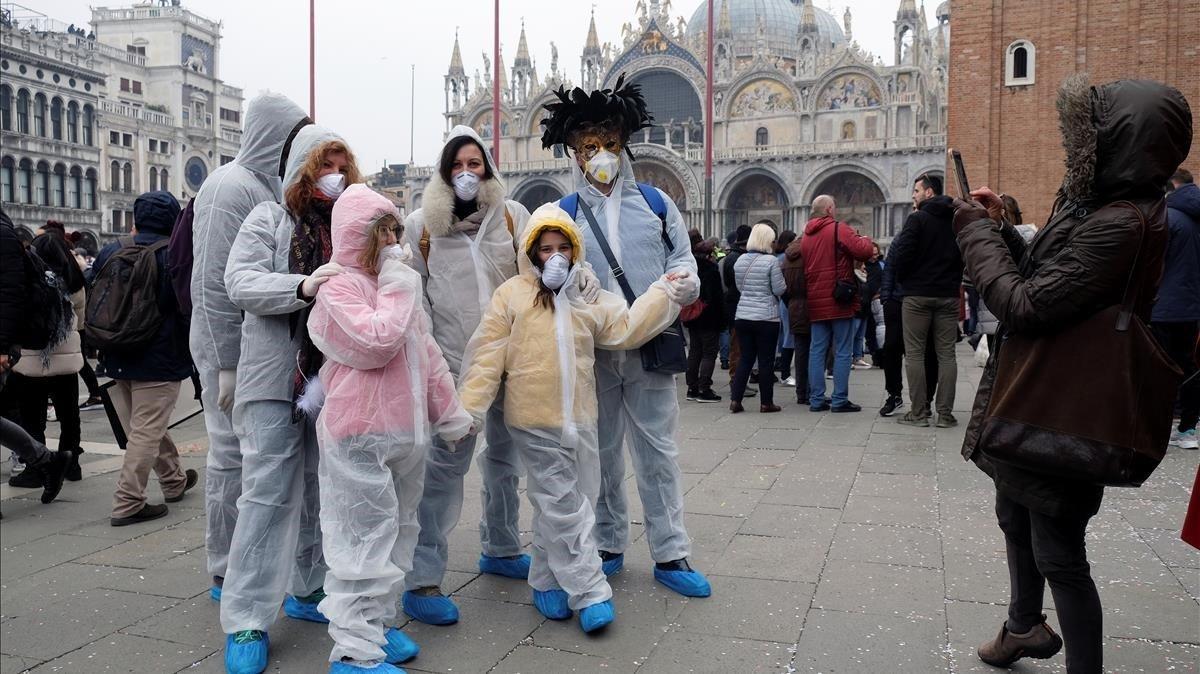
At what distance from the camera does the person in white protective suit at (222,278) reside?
141 inches

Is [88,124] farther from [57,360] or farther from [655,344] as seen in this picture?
[655,344]

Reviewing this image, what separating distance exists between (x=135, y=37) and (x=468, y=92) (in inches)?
952

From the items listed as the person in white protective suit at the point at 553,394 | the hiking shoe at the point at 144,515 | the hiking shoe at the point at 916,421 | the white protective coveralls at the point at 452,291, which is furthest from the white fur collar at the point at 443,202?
the hiking shoe at the point at 916,421

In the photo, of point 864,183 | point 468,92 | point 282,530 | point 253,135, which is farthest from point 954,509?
point 468,92

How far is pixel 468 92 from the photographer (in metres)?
62.2

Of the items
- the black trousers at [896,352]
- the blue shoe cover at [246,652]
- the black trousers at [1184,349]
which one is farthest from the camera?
the black trousers at [896,352]

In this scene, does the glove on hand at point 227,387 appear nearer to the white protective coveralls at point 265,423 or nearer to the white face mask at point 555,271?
the white protective coveralls at point 265,423

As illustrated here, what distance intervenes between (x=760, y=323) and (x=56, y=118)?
48952 millimetres

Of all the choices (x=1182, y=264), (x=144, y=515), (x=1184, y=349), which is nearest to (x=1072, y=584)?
(x=144, y=515)

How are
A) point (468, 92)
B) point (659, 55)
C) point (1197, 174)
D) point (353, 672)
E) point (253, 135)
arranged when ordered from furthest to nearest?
1. point (468, 92)
2. point (659, 55)
3. point (1197, 174)
4. point (253, 135)
5. point (353, 672)

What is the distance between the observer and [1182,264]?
666 cm

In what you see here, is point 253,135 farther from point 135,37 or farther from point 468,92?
point 135,37

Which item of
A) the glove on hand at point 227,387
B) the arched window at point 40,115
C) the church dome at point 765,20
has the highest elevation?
the church dome at point 765,20

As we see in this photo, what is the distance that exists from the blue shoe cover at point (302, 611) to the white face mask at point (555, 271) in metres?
1.59
